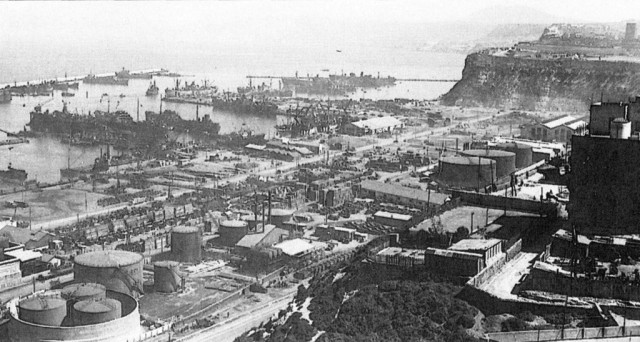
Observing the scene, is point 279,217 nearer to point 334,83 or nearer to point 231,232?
point 231,232

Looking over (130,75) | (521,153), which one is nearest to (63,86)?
(130,75)

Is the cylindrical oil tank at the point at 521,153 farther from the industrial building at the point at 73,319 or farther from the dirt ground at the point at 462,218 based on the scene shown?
the industrial building at the point at 73,319

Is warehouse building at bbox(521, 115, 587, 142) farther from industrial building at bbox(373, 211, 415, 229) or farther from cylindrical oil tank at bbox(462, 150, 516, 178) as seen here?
industrial building at bbox(373, 211, 415, 229)

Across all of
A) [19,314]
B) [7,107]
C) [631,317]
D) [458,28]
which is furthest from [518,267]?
[458,28]

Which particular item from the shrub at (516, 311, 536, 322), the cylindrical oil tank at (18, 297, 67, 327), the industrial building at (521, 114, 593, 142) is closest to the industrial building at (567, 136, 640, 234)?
the shrub at (516, 311, 536, 322)

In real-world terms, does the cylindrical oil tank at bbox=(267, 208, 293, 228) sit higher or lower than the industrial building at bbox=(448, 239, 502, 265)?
lower

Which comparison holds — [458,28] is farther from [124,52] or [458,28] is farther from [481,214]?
[481,214]
